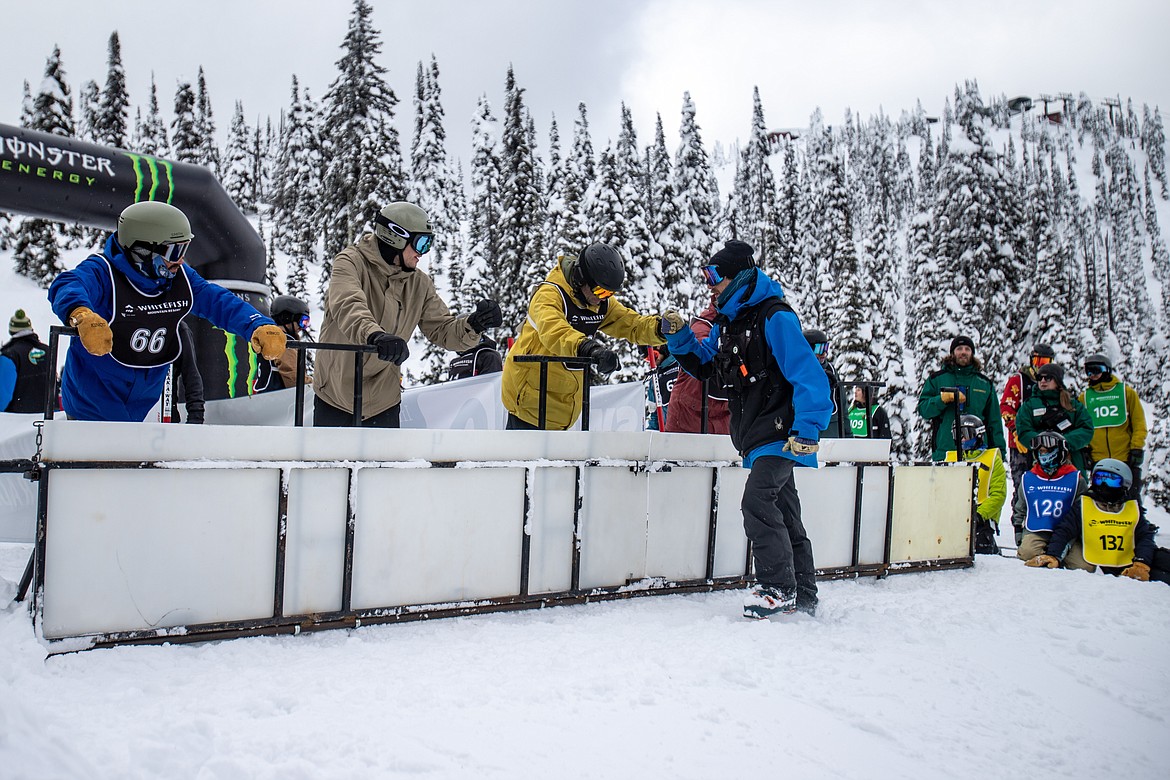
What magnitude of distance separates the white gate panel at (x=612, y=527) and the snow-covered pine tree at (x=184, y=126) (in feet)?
170

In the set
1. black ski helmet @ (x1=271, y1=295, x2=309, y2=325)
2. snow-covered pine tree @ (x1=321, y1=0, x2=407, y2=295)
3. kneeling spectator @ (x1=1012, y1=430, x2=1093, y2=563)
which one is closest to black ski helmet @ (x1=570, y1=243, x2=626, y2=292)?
black ski helmet @ (x1=271, y1=295, x2=309, y2=325)

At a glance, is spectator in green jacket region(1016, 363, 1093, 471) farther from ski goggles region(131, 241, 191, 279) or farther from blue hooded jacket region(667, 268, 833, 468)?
ski goggles region(131, 241, 191, 279)

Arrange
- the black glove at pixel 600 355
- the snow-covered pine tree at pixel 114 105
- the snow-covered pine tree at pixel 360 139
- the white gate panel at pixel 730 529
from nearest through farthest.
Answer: the black glove at pixel 600 355
the white gate panel at pixel 730 529
the snow-covered pine tree at pixel 360 139
the snow-covered pine tree at pixel 114 105

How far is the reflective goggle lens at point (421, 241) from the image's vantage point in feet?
15.9

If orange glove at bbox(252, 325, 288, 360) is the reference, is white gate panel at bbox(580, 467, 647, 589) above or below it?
below

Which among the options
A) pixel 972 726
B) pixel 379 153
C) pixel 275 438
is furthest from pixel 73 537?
pixel 379 153

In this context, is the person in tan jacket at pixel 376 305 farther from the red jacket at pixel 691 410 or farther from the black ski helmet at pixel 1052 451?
the black ski helmet at pixel 1052 451

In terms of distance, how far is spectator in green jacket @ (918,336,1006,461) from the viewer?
8914mm

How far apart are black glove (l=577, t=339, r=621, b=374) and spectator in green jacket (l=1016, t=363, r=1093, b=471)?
247 inches

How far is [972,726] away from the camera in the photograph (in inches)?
120

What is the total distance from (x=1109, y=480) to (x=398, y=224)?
21.8 feet

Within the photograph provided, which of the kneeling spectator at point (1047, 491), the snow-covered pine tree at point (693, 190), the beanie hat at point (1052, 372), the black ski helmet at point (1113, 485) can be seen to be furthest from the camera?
the snow-covered pine tree at point (693, 190)

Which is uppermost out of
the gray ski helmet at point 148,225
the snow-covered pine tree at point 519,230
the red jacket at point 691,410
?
the snow-covered pine tree at point 519,230

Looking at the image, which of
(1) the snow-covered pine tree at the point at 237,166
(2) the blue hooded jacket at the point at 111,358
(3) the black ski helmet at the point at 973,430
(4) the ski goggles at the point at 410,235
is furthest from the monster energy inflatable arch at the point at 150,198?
(1) the snow-covered pine tree at the point at 237,166
